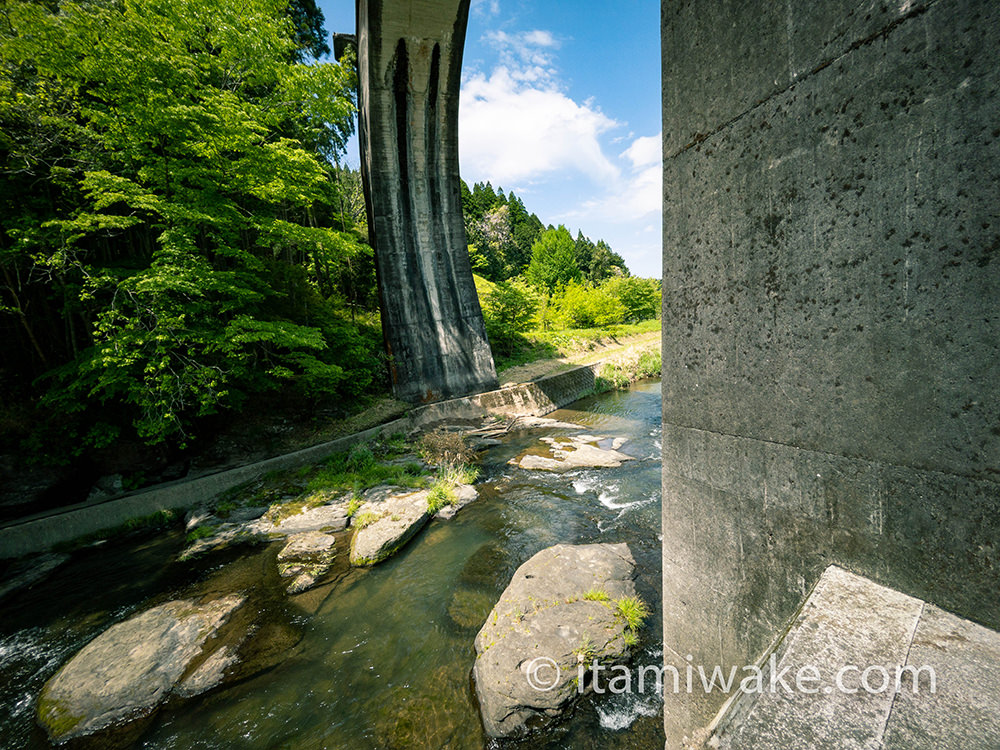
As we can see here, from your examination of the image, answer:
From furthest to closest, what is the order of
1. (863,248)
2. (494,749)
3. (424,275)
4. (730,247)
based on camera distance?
(424,275) → (494,749) → (730,247) → (863,248)

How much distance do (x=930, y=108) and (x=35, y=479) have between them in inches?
505

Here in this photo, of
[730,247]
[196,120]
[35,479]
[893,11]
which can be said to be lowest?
[35,479]

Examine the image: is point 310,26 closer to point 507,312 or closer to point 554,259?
point 507,312

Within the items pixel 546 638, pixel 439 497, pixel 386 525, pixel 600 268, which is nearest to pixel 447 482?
pixel 439 497

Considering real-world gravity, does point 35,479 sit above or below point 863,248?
below

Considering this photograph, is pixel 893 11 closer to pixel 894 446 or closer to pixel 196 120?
pixel 894 446

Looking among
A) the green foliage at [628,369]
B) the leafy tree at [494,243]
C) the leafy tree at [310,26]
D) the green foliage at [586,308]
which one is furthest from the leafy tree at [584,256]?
the leafy tree at [310,26]

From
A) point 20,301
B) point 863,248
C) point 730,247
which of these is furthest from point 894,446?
point 20,301

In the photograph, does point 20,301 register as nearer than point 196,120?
No

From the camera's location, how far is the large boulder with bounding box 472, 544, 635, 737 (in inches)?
126

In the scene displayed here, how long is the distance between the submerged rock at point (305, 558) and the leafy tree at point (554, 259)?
116ft

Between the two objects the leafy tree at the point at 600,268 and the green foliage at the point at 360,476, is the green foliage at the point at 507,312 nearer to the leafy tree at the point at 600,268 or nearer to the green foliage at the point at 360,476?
the green foliage at the point at 360,476

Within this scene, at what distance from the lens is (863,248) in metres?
1.40

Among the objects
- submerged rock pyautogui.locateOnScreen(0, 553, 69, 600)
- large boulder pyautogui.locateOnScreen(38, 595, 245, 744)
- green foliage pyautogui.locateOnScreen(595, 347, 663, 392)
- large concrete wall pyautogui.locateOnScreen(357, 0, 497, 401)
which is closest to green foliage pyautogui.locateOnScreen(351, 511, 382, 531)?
large boulder pyautogui.locateOnScreen(38, 595, 245, 744)
